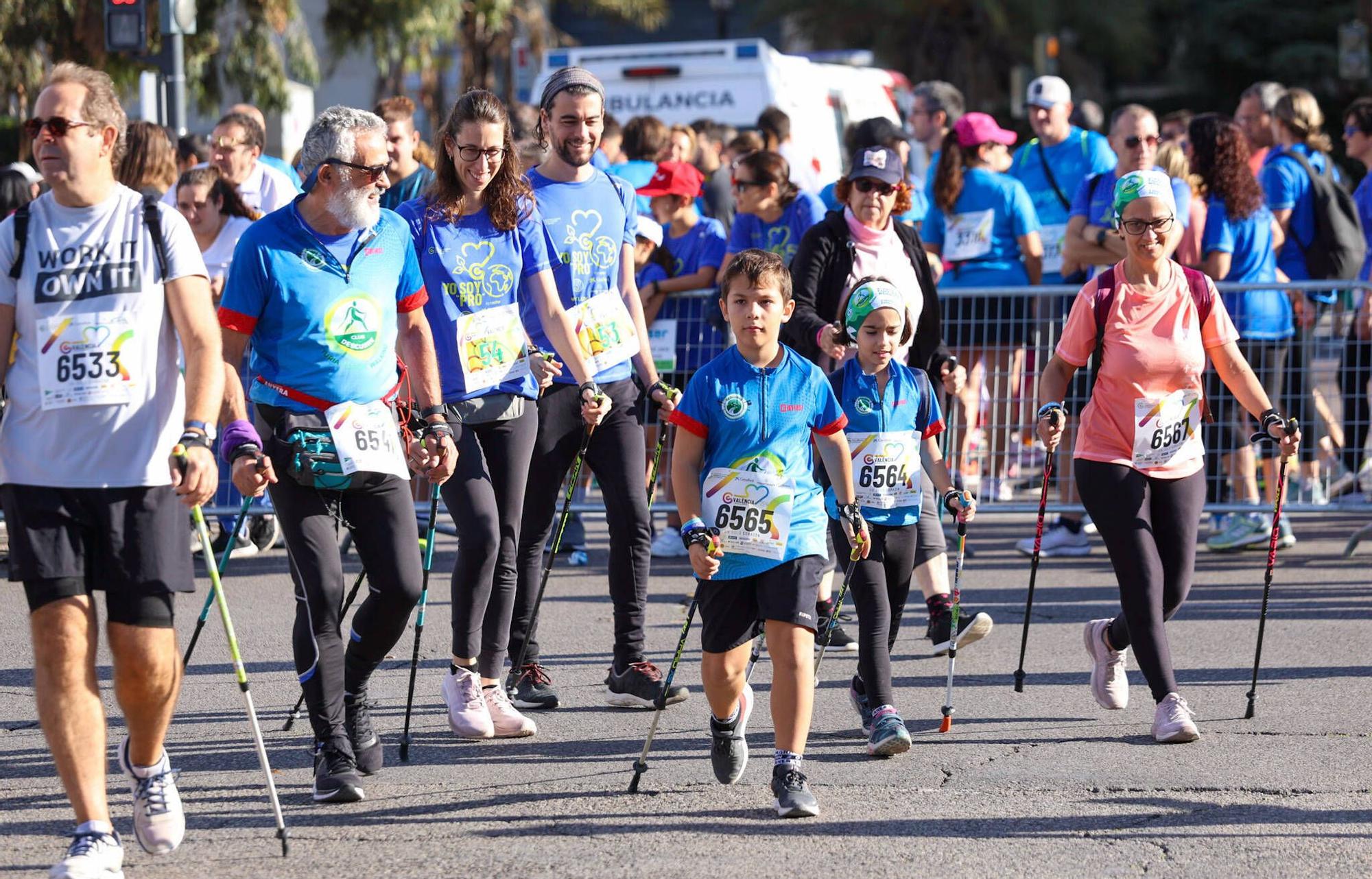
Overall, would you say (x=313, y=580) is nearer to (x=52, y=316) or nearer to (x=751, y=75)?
(x=52, y=316)

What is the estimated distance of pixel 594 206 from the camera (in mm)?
6371

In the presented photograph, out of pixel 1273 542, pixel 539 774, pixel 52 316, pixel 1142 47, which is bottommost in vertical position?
pixel 539 774

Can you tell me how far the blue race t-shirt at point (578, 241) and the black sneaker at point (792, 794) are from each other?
5.72 ft

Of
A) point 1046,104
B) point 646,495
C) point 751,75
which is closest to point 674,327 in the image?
point 1046,104

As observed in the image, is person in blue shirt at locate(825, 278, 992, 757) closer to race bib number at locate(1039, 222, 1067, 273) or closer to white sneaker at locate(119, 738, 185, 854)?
white sneaker at locate(119, 738, 185, 854)

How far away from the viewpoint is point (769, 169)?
9.19 metres

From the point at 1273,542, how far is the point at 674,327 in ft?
13.4

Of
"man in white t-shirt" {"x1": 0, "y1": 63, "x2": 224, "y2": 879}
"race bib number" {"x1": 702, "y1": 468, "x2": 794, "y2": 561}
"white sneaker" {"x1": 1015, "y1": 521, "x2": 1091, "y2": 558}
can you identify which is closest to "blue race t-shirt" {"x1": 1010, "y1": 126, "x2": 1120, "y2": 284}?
"white sneaker" {"x1": 1015, "y1": 521, "x2": 1091, "y2": 558}

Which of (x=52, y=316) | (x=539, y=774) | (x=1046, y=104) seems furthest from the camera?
(x=1046, y=104)

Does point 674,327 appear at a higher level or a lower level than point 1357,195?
lower

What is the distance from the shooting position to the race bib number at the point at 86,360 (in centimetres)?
447

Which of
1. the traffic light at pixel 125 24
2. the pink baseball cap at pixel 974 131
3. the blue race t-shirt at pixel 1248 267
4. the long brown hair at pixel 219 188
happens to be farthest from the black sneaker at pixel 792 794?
the traffic light at pixel 125 24

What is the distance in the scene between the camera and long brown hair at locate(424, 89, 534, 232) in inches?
231

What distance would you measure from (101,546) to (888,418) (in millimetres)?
2776
